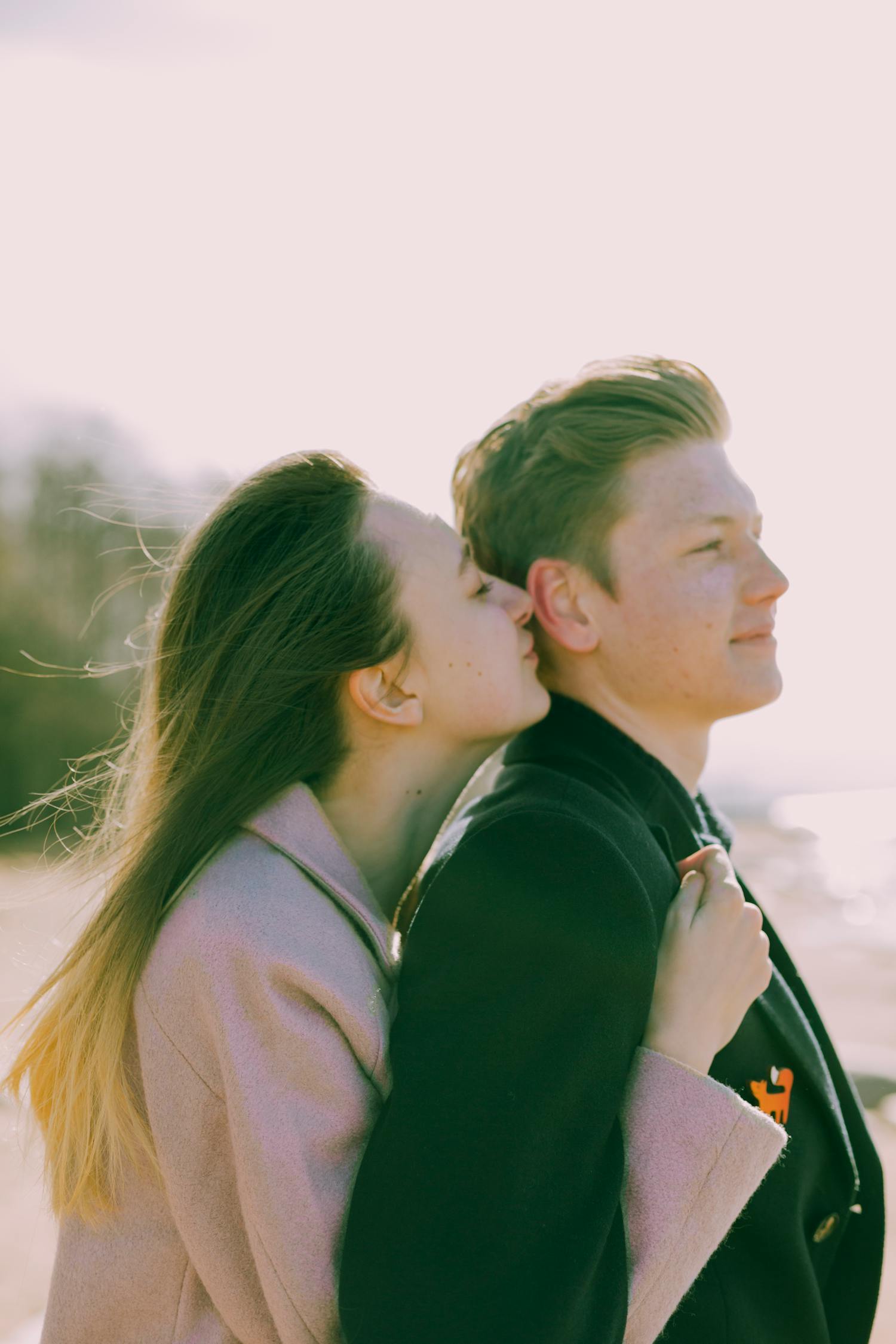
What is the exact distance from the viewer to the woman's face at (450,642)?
8.00 feet

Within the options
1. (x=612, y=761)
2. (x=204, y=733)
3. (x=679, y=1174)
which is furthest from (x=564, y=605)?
(x=679, y=1174)

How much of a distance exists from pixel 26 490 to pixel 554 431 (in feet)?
57.8

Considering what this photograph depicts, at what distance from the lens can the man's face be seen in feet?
8.91

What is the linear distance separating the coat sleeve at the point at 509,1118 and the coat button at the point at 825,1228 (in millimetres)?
679

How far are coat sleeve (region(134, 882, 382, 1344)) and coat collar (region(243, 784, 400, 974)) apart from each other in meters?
0.06

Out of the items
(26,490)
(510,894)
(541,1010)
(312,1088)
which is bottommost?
(26,490)

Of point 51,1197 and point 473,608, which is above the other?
point 473,608

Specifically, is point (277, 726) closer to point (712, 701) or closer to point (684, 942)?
point (684, 942)

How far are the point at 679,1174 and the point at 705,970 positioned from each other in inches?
14.0

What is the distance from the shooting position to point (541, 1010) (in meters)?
1.81

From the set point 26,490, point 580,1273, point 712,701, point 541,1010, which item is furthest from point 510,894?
point 26,490

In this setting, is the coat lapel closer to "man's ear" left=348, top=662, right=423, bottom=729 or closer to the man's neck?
the man's neck

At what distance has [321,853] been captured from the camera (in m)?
2.18

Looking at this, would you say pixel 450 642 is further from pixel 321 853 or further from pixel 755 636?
pixel 755 636
